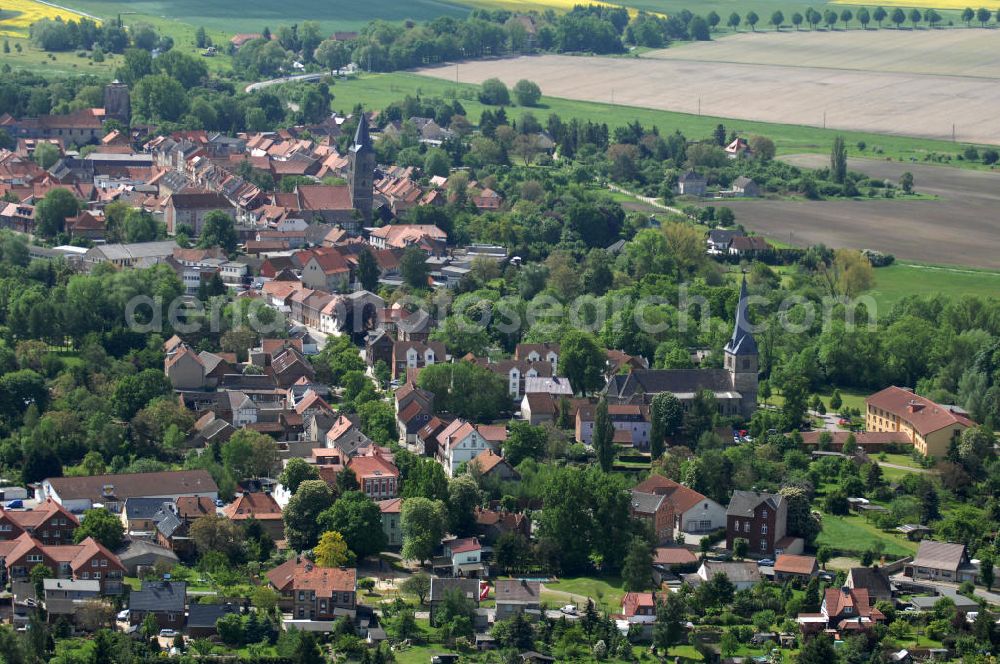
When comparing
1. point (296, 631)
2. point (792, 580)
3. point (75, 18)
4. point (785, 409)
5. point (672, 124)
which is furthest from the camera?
point (75, 18)

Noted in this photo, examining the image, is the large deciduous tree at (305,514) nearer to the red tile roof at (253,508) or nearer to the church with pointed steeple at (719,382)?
the red tile roof at (253,508)

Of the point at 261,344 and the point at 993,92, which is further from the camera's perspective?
the point at 993,92

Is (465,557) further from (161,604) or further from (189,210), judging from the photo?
(189,210)

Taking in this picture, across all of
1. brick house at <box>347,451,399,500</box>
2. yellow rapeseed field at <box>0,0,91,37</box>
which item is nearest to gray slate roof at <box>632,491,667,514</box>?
brick house at <box>347,451,399,500</box>

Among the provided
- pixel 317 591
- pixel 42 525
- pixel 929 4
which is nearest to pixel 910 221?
pixel 42 525

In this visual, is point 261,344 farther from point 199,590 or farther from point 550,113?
point 550,113

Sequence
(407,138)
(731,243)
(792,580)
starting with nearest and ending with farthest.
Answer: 1. (792,580)
2. (731,243)
3. (407,138)

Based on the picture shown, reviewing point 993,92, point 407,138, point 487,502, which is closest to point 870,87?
point 993,92
